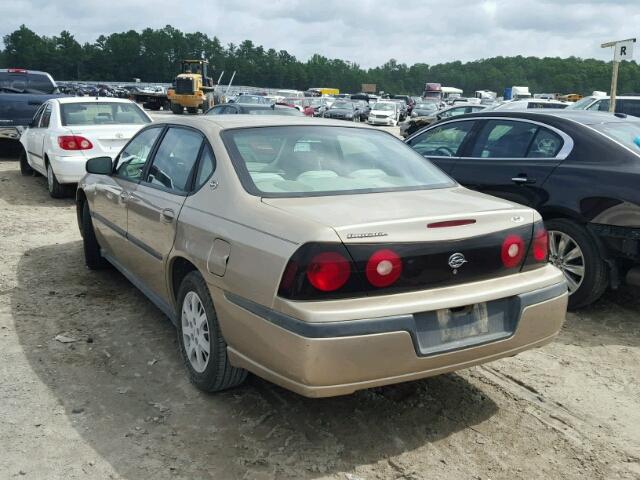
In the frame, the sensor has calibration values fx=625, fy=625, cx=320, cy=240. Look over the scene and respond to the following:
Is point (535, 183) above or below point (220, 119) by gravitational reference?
below

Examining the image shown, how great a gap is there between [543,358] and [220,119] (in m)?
2.68

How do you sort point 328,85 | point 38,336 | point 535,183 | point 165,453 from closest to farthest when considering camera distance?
1. point 165,453
2. point 38,336
3. point 535,183
4. point 328,85

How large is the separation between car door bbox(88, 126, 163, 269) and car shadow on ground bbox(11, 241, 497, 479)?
2.27ft

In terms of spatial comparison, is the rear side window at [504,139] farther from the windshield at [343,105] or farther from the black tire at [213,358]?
the windshield at [343,105]

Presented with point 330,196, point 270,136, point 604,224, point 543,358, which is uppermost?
point 270,136

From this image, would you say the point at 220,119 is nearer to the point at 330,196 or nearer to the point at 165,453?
the point at 330,196

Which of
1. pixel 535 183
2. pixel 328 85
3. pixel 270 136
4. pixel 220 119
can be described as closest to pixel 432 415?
pixel 270 136

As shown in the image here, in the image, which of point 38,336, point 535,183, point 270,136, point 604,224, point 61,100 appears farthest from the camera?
point 61,100

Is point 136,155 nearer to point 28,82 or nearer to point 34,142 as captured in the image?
point 34,142

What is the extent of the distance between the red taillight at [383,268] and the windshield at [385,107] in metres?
35.3

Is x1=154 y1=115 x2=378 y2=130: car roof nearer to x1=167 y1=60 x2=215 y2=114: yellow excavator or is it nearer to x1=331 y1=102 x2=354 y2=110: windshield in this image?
x1=331 y1=102 x2=354 y2=110: windshield

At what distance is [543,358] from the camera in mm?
4195

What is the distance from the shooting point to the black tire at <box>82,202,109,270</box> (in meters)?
5.79

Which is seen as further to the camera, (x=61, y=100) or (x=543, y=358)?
(x=61, y=100)
